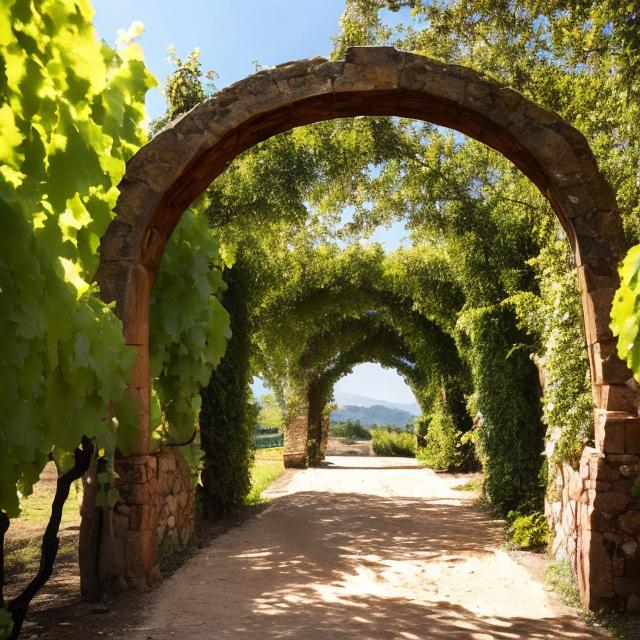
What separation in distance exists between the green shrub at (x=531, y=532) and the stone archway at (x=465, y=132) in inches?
64.5

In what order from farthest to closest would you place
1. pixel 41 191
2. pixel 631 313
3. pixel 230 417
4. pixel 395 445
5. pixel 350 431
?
pixel 350 431 < pixel 395 445 < pixel 230 417 < pixel 631 313 < pixel 41 191

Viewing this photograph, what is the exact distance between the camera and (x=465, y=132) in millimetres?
5121

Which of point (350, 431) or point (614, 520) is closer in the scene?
point (614, 520)

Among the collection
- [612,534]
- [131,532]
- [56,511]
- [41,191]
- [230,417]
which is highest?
[41,191]

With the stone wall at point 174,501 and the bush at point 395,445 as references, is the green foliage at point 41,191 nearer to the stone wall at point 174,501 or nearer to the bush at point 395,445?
the stone wall at point 174,501

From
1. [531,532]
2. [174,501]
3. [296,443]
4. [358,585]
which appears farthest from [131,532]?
[296,443]

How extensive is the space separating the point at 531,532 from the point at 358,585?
2.19m

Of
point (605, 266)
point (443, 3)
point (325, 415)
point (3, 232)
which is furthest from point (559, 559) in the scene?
point (325, 415)

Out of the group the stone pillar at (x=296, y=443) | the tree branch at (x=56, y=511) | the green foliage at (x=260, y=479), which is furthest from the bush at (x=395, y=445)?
the tree branch at (x=56, y=511)

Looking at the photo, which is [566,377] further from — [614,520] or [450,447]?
[450,447]

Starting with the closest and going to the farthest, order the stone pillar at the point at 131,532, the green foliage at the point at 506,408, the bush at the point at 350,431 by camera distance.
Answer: the stone pillar at the point at 131,532
the green foliage at the point at 506,408
the bush at the point at 350,431

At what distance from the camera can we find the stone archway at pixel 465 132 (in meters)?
4.37

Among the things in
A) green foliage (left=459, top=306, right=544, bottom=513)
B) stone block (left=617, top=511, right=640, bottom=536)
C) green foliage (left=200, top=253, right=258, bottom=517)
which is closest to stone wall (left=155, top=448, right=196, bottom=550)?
green foliage (left=200, top=253, right=258, bottom=517)

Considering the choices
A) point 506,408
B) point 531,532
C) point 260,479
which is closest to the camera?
point 531,532
